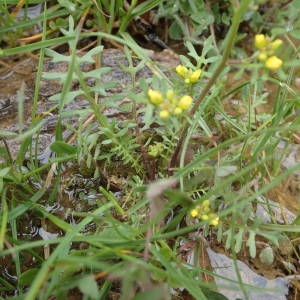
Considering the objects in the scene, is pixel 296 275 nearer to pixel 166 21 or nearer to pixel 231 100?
pixel 231 100

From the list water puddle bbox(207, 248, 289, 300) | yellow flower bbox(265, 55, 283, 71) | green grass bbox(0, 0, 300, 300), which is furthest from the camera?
water puddle bbox(207, 248, 289, 300)

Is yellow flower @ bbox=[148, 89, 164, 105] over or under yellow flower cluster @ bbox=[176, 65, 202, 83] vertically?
over

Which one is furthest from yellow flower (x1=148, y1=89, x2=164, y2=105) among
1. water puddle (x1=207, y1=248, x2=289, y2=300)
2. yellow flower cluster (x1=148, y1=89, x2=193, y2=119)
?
water puddle (x1=207, y1=248, x2=289, y2=300)

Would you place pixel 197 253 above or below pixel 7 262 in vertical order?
above

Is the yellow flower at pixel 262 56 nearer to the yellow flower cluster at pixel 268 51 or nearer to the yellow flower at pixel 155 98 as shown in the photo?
the yellow flower cluster at pixel 268 51

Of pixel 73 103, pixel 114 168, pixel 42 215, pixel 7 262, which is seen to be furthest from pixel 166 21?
pixel 7 262

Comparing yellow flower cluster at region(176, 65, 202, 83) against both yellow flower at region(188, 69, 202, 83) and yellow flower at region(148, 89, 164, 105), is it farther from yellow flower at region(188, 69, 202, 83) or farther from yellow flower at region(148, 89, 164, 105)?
yellow flower at region(148, 89, 164, 105)

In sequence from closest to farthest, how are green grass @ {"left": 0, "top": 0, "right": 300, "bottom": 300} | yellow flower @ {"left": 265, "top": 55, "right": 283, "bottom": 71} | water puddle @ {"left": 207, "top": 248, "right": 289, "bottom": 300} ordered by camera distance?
yellow flower @ {"left": 265, "top": 55, "right": 283, "bottom": 71}
green grass @ {"left": 0, "top": 0, "right": 300, "bottom": 300}
water puddle @ {"left": 207, "top": 248, "right": 289, "bottom": 300}
